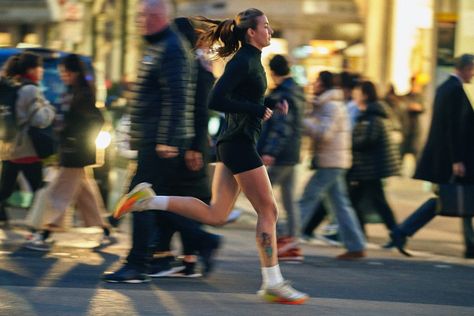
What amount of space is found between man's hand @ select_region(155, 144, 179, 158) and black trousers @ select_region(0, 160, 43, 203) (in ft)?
11.6

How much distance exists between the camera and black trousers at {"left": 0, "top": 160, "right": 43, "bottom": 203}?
10883mm

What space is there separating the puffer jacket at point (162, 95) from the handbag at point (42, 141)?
2.78m

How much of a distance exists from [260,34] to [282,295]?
1603 mm

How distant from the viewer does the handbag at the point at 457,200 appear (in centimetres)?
1006

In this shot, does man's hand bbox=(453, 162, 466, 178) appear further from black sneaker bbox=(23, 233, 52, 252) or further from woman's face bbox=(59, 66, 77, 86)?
black sneaker bbox=(23, 233, 52, 252)

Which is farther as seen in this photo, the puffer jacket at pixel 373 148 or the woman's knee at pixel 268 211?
the puffer jacket at pixel 373 148

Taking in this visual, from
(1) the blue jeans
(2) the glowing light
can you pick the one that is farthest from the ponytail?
(2) the glowing light

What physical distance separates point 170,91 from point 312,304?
1617mm

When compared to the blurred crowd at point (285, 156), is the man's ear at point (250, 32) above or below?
above

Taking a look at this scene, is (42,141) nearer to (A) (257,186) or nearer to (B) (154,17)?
(B) (154,17)

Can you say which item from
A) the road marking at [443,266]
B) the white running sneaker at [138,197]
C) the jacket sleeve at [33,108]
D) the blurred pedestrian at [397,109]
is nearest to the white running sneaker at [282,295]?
the white running sneaker at [138,197]

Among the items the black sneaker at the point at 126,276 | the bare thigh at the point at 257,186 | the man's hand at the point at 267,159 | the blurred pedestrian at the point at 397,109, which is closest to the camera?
the bare thigh at the point at 257,186

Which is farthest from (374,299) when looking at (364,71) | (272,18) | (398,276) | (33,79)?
(272,18)

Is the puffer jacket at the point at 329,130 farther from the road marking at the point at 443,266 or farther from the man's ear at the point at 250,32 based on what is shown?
the man's ear at the point at 250,32
